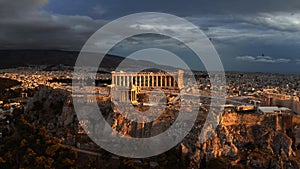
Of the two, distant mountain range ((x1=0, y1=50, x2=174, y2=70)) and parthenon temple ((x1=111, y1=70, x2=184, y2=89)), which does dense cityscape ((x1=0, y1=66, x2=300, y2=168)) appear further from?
distant mountain range ((x1=0, y1=50, x2=174, y2=70))

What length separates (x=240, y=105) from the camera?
24.2 metres

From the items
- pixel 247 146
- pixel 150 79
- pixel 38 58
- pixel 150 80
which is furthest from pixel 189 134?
pixel 38 58

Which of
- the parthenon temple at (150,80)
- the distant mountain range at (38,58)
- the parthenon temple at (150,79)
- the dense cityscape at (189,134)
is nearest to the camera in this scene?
the dense cityscape at (189,134)

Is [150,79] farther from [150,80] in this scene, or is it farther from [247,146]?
[247,146]

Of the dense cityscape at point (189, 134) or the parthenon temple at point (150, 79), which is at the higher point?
the parthenon temple at point (150, 79)

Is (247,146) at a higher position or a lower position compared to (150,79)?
lower

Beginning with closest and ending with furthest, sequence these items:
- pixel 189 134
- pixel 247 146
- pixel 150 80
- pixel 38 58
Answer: pixel 189 134 < pixel 247 146 < pixel 150 80 < pixel 38 58

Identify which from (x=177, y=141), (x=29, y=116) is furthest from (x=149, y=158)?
(x=29, y=116)

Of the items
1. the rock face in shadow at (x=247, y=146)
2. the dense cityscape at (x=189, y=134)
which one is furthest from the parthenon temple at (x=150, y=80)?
the rock face in shadow at (x=247, y=146)

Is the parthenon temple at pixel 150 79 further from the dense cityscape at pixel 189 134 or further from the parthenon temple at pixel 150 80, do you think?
the dense cityscape at pixel 189 134

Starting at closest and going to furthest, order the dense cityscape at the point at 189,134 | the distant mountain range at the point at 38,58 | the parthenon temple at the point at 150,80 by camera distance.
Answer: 1. the dense cityscape at the point at 189,134
2. the parthenon temple at the point at 150,80
3. the distant mountain range at the point at 38,58

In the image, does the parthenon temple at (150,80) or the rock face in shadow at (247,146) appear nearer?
the rock face in shadow at (247,146)

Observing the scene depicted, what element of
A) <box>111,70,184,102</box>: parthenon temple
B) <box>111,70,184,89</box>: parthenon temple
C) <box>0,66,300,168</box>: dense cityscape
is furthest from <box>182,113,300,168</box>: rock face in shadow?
<box>111,70,184,89</box>: parthenon temple

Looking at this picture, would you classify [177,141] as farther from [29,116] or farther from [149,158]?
[29,116]
